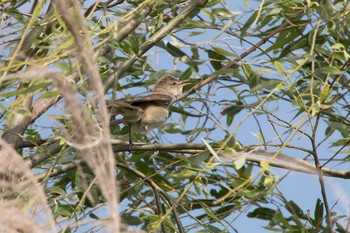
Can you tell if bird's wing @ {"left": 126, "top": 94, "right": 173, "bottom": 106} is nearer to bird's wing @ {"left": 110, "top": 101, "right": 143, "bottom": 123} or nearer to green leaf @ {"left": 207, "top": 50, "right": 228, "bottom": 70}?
bird's wing @ {"left": 110, "top": 101, "right": 143, "bottom": 123}

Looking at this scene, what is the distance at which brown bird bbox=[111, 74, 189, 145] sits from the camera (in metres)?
4.79

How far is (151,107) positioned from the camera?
204 inches

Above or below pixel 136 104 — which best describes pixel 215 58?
above

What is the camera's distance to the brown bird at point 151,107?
479 centimetres

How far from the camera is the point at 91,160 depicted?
2.02m

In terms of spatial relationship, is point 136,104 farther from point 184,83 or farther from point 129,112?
point 184,83

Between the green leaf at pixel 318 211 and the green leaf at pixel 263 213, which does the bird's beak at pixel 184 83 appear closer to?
the green leaf at pixel 263 213

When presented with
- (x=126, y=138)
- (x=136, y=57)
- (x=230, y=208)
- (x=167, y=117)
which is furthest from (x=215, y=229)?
(x=167, y=117)

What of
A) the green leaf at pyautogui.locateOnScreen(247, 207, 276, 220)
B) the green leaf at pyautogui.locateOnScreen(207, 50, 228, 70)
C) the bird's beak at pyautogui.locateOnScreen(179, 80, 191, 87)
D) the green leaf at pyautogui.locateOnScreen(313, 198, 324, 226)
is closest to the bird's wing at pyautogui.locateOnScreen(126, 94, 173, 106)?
the bird's beak at pyautogui.locateOnScreen(179, 80, 191, 87)

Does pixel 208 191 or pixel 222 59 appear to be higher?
pixel 222 59

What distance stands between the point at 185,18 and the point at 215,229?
41.6 inches

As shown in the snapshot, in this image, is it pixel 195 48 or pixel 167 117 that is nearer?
pixel 195 48

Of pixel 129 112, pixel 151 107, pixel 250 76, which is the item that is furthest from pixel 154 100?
pixel 250 76

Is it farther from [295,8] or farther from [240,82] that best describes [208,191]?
[295,8]
